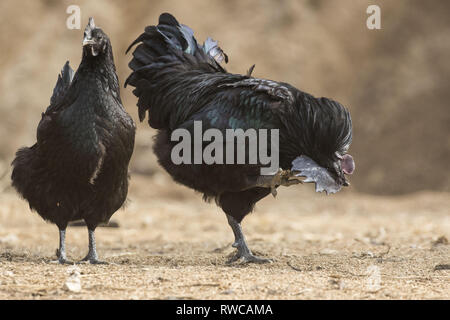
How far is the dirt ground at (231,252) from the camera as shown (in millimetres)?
5262

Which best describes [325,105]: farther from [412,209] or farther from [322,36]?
[322,36]

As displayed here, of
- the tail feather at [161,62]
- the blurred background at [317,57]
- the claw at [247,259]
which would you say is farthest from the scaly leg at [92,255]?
the blurred background at [317,57]

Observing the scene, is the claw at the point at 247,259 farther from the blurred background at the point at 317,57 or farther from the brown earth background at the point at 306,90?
the blurred background at the point at 317,57

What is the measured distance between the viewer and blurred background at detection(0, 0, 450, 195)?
73.9ft

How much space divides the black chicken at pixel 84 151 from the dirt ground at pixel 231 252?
2.19 feet

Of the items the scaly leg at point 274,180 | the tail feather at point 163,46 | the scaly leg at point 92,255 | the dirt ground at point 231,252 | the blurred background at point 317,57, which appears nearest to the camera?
the dirt ground at point 231,252

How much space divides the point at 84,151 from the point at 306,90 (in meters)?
18.2

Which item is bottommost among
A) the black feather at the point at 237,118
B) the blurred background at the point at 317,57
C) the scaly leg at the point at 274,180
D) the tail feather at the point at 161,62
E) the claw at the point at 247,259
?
the claw at the point at 247,259

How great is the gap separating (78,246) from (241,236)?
3.04m

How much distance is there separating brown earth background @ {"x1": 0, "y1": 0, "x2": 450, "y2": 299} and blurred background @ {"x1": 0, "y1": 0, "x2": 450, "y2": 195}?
0.04 metres

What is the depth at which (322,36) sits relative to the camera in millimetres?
25297

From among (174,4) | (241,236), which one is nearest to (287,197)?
(174,4)

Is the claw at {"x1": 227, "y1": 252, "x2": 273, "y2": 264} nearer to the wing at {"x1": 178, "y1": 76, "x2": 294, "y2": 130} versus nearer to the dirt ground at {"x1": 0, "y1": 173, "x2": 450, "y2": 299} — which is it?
the dirt ground at {"x1": 0, "y1": 173, "x2": 450, "y2": 299}

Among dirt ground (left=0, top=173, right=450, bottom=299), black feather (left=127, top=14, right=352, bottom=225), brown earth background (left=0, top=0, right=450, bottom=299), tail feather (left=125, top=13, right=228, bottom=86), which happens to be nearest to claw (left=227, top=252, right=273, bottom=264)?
dirt ground (left=0, top=173, right=450, bottom=299)
